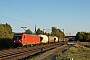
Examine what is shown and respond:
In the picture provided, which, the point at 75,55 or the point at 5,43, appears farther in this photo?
the point at 5,43

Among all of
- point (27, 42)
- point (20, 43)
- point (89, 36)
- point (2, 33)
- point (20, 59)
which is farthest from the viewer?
point (89, 36)

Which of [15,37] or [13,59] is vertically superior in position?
[15,37]

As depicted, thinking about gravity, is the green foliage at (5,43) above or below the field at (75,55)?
above

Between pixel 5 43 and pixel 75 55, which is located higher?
pixel 5 43

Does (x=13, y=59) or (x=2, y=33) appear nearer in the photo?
(x=13, y=59)

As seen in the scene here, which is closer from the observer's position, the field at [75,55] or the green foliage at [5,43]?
the field at [75,55]

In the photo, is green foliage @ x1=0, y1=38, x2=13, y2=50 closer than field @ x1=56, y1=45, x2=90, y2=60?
No

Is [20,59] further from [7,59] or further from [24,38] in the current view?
[24,38]

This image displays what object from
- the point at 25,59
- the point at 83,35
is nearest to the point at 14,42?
the point at 25,59

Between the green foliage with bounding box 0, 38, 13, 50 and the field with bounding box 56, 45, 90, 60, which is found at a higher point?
the green foliage with bounding box 0, 38, 13, 50

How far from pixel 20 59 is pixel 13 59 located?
1.40 meters

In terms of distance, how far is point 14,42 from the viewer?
4006 cm

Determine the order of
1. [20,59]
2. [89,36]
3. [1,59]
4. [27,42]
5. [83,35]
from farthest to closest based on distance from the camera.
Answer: [83,35] → [89,36] → [27,42] → [20,59] → [1,59]

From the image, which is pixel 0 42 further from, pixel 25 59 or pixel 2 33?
pixel 25 59
